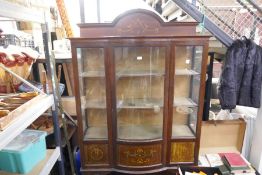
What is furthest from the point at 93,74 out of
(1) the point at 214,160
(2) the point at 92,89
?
(1) the point at 214,160

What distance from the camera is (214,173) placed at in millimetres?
1695

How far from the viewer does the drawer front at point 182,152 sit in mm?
1881

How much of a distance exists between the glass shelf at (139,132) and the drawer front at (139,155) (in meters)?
0.09

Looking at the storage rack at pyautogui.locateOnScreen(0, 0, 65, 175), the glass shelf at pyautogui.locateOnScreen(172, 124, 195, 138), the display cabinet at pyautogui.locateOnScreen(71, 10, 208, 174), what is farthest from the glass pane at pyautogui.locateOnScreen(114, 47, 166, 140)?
the storage rack at pyautogui.locateOnScreen(0, 0, 65, 175)

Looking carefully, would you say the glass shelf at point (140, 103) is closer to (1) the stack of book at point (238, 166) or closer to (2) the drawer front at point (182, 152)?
(2) the drawer front at point (182, 152)

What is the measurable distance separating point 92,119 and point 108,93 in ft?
1.76

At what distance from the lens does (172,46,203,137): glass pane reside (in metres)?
1.83

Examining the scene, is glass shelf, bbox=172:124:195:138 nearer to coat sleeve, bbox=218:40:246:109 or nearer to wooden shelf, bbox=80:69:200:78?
coat sleeve, bbox=218:40:246:109

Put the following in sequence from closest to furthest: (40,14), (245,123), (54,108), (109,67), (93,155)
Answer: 1. (40,14)
2. (54,108)
3. (109,67)
4. (93,155)
5. (245,123)

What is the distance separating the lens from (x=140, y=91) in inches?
79.9

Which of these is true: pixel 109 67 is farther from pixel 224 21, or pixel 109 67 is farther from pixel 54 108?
pixel 224 21

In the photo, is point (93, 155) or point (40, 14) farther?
point (93, 155)

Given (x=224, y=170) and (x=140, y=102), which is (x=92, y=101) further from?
(x=224, y=170)

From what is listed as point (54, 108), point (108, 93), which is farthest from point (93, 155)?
point (54, 108)
